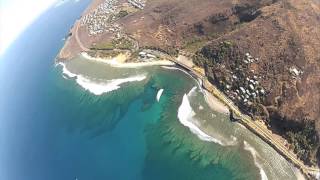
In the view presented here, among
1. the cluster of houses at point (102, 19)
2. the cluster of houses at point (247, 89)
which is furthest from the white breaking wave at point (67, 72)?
the cluster of houses at point (247, 89)

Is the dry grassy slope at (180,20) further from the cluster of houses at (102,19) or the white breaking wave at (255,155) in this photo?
the white breaking wave at (255,155)

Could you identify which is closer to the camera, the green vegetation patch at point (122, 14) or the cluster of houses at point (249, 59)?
the cluster of houses at point (249, 59)

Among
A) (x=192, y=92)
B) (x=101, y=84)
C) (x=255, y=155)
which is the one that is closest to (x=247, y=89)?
(x=192, y=92)

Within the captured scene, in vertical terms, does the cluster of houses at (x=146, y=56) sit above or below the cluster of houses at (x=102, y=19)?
below

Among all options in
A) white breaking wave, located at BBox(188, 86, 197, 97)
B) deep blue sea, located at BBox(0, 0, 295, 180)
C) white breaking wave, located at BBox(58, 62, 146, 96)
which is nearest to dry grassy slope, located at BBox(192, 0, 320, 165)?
white breaking wave, located at BBox(188, 86, 197, 97)

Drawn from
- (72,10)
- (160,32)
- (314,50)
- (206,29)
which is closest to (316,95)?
(314,50)

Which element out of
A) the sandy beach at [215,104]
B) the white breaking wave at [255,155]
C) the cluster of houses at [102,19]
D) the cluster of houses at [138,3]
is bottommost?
the white breaking wave at [255,155]

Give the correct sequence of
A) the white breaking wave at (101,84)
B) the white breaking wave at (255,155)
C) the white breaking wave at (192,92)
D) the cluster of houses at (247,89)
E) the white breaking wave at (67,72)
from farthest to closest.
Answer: the white breaking wave at (67,72)
the white breaking wave at (101,84)
the white breaking wave at (192,92)
the cluster of houses at (247,89)
the white breaking wave at (255,155)

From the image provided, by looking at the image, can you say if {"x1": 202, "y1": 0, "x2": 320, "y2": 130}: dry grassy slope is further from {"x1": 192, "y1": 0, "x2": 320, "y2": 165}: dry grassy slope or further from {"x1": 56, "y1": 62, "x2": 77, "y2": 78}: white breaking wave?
{"x1": 56, "y1": 62, "x2": 77, "y2": 78}: white breaking wave

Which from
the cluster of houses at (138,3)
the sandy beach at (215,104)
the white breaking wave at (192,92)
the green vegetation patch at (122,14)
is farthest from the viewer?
the cluster of houses at (138,3)
